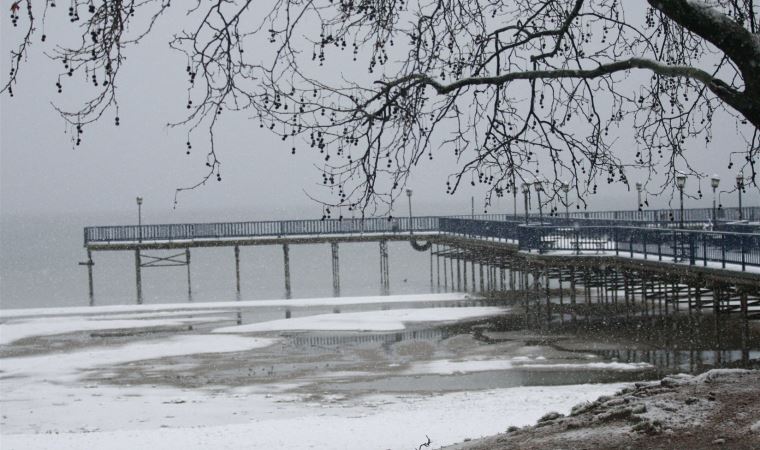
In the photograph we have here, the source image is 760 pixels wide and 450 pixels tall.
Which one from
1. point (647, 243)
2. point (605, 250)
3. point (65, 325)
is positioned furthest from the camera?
point (65, 325)

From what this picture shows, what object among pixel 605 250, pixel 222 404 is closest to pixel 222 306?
pixel 605 250

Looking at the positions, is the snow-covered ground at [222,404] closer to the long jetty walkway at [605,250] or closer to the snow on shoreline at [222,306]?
the long jetty walkway at [605,250]

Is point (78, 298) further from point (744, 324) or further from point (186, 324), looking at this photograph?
point (744, 324)

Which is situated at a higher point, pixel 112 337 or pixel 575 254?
pixel 575 254

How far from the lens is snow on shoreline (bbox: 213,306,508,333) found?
37000 millimetres

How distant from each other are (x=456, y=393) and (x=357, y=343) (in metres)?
10.5

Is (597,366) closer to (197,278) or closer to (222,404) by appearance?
(222,404)

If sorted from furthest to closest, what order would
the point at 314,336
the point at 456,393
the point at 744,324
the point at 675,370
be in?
the point at 314,336
the point at 744,324
the point at 675,370
the point at 456,393

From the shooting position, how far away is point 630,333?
3219 cm

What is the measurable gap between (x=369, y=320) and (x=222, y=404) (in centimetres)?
1761

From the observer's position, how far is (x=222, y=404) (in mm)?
21469

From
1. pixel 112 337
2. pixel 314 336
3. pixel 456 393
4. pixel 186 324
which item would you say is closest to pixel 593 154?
pixel 456 393

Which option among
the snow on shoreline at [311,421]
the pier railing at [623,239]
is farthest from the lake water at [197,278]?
the snow on shoreline at [311,421]

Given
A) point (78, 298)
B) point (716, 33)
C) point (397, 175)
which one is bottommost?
point (78, 298)
